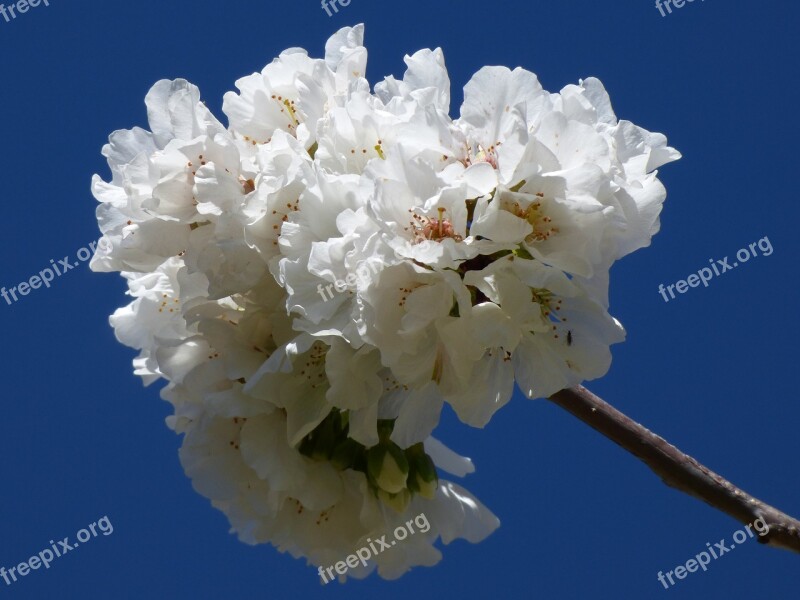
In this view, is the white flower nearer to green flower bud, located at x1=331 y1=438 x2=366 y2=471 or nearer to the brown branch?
green flower bud, located at x1=331 y1=438 x2=366 y2=471

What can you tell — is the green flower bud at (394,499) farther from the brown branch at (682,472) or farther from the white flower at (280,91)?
the white flower at (280,91)

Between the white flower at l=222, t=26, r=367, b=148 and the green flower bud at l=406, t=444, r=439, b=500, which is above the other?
the white flower at l=222, t=26, r=367, b=148

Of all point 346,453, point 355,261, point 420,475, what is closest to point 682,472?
point 420,475

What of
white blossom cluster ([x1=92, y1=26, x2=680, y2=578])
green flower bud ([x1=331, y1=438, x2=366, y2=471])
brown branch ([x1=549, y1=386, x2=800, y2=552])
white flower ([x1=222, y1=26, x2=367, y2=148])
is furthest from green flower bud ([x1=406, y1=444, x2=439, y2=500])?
white flower ([x1=222, y1=26, x2=367, y2=148])

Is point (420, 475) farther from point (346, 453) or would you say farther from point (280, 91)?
point (280, 91)

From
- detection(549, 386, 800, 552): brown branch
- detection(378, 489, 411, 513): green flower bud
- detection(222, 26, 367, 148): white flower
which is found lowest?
detection(549, 386, 800, 552): brown branch

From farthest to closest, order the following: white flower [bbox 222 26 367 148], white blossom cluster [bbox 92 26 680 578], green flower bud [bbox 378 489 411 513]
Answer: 1. green flower bud [bbox 378 489 411 513]
2. white flower [bbox 222 26 367 148]
3. white blossom cluster [bbox 92 26 680 578]
